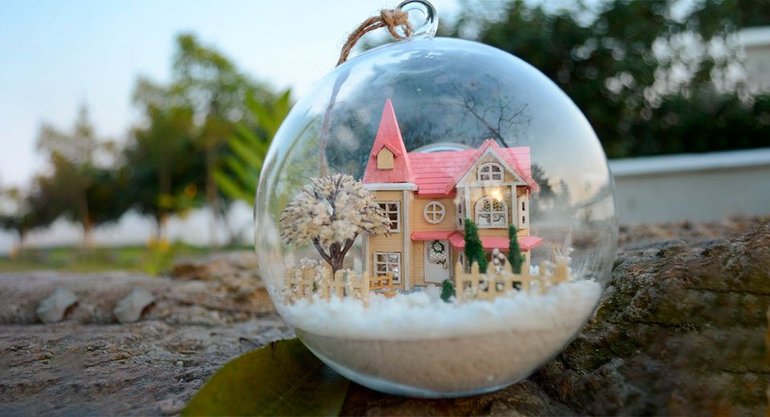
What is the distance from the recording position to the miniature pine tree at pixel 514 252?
96cm

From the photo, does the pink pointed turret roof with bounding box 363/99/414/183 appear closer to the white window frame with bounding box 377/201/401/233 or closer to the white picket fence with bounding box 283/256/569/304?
the white window frame with bounding box 377/201/401/233

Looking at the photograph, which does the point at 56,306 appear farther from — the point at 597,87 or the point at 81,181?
the point at 81,181

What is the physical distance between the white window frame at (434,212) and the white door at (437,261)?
39mm

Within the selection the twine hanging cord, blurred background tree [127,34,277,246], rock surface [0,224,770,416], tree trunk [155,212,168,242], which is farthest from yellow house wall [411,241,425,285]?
tree trunk [155,212,168,242]

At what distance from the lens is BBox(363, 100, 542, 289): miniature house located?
0.98 m

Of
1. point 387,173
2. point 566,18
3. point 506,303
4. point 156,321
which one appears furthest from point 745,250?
point 566,18

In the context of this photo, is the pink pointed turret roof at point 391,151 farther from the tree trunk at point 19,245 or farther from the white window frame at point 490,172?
the tree trunk at point 19,245

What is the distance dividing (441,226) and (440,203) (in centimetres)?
4

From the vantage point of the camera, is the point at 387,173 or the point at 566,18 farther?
the point at 566,18

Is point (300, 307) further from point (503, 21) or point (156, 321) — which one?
point (503, 21)

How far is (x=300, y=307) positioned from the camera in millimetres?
1057

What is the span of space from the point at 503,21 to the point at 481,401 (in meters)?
9.93

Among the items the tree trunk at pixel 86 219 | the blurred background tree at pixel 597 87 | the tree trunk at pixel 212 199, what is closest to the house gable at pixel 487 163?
the blurred background tree at pixel 597 87

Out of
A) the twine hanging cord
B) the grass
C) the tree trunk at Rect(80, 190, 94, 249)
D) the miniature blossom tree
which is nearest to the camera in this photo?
the miniature blossom tree
